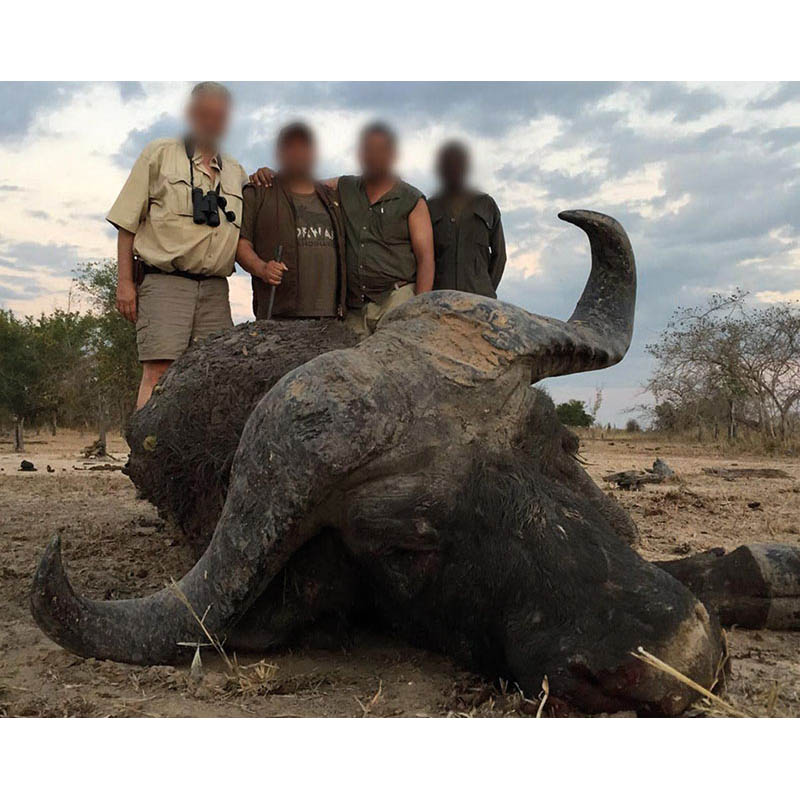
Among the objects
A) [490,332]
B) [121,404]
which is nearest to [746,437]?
[121,404]

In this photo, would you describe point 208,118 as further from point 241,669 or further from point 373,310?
point 241,669

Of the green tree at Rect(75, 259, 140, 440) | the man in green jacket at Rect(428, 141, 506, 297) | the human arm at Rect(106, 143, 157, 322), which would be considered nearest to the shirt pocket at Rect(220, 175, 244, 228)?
the human arm at Rect(106, 143, 157, 322)

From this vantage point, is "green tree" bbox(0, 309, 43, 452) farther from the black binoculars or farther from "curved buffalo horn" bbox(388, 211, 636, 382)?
"curved buffalo horn" bbox(388, 211, 636, 382)

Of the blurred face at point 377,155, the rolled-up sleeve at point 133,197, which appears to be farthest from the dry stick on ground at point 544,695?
the rolled-up sleeve at point 133,197

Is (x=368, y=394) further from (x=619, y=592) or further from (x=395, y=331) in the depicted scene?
(x=619, y=592)

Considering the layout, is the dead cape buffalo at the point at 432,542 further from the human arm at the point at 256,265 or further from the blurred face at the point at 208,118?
Answer: the blurred face at the point at 208,118

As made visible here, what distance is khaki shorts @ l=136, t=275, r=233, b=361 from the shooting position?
16.6 feet

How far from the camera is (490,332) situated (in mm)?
2955

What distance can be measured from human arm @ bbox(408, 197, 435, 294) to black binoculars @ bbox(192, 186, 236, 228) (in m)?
1.13

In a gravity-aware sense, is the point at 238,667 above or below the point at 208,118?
below

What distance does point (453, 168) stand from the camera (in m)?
4.81

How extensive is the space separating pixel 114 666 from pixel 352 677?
78cm

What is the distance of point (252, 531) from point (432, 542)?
1.77ft

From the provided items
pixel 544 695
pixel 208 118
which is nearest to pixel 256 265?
pixel 208 118
